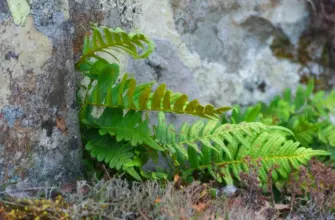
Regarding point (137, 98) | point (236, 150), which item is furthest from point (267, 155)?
point (137, 98)

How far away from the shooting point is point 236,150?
306 cm

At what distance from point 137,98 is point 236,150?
0.65 metres

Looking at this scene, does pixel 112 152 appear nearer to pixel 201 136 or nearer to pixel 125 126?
pixel 125 126

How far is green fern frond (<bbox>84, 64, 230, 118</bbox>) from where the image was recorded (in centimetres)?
262

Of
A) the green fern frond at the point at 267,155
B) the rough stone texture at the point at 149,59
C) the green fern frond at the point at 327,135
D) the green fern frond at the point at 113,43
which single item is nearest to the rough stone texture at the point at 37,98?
the rough stone texture at the point at 149,59

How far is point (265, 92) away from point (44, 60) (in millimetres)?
1705

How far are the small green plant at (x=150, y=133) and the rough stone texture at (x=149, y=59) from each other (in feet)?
0.38

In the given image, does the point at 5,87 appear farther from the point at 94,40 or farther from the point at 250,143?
the point at 250,143

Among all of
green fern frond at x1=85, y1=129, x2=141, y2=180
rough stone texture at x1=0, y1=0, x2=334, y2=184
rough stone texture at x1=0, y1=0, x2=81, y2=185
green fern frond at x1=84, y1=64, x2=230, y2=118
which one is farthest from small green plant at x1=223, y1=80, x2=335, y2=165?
rough stone texture at x1=0, y1=0, x2=81, y2=185

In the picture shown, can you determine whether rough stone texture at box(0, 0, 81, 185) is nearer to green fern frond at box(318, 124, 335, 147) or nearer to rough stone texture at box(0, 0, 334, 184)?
rough stone texture at box(0, 0, 334, 184)

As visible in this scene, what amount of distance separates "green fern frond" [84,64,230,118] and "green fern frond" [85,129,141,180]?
16 centimetres

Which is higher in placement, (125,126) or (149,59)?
(149,59)

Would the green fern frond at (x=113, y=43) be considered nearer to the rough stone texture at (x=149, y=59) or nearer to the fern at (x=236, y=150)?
the rough stone texture at (x=149, y=59)

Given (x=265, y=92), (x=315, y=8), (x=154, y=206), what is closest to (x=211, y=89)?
(x=265, y=92)
